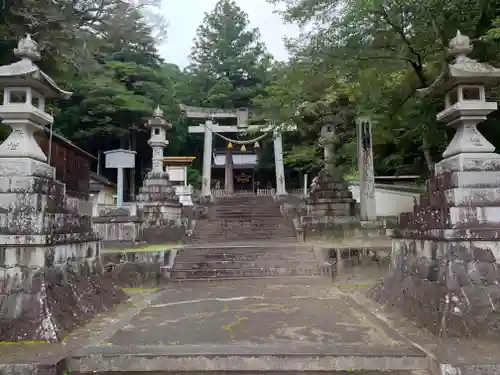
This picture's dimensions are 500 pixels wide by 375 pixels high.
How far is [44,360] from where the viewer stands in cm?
394

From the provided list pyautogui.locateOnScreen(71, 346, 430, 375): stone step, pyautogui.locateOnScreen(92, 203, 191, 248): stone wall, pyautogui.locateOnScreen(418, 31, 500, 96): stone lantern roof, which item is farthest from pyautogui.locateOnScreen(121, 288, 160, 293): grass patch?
pyautogui.locateOnScreen(418, 31, 500, 96): stone lantern roof

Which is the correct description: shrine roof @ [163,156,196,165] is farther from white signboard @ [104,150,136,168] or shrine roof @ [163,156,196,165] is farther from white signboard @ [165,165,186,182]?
white signboard @ [104,150,136,168]

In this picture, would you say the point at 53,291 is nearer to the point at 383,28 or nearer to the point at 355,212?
the point at 383,28

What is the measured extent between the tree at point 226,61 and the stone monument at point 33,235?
2886 cm

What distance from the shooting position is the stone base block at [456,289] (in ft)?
14.5

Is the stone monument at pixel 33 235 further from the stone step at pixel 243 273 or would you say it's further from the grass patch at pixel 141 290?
the stone step at pixel 243 273

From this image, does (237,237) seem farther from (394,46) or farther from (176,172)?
(176,172)

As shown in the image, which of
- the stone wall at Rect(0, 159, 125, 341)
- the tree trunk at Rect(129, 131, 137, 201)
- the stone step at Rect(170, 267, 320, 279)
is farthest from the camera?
the tree trunk at Rect(129, 131, 137, 201)

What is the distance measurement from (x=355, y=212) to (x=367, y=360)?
11.9 m

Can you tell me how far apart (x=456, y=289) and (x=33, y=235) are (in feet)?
16.8

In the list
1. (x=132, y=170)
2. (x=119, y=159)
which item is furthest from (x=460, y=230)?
(x=132, y=170)

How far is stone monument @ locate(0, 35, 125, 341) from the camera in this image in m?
4.75

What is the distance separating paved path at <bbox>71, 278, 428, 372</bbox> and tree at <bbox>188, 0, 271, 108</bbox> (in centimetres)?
2898

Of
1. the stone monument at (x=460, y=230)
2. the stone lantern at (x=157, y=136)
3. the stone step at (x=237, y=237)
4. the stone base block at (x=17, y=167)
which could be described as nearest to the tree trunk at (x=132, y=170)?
the stone lantern at (x=157, y=136)
